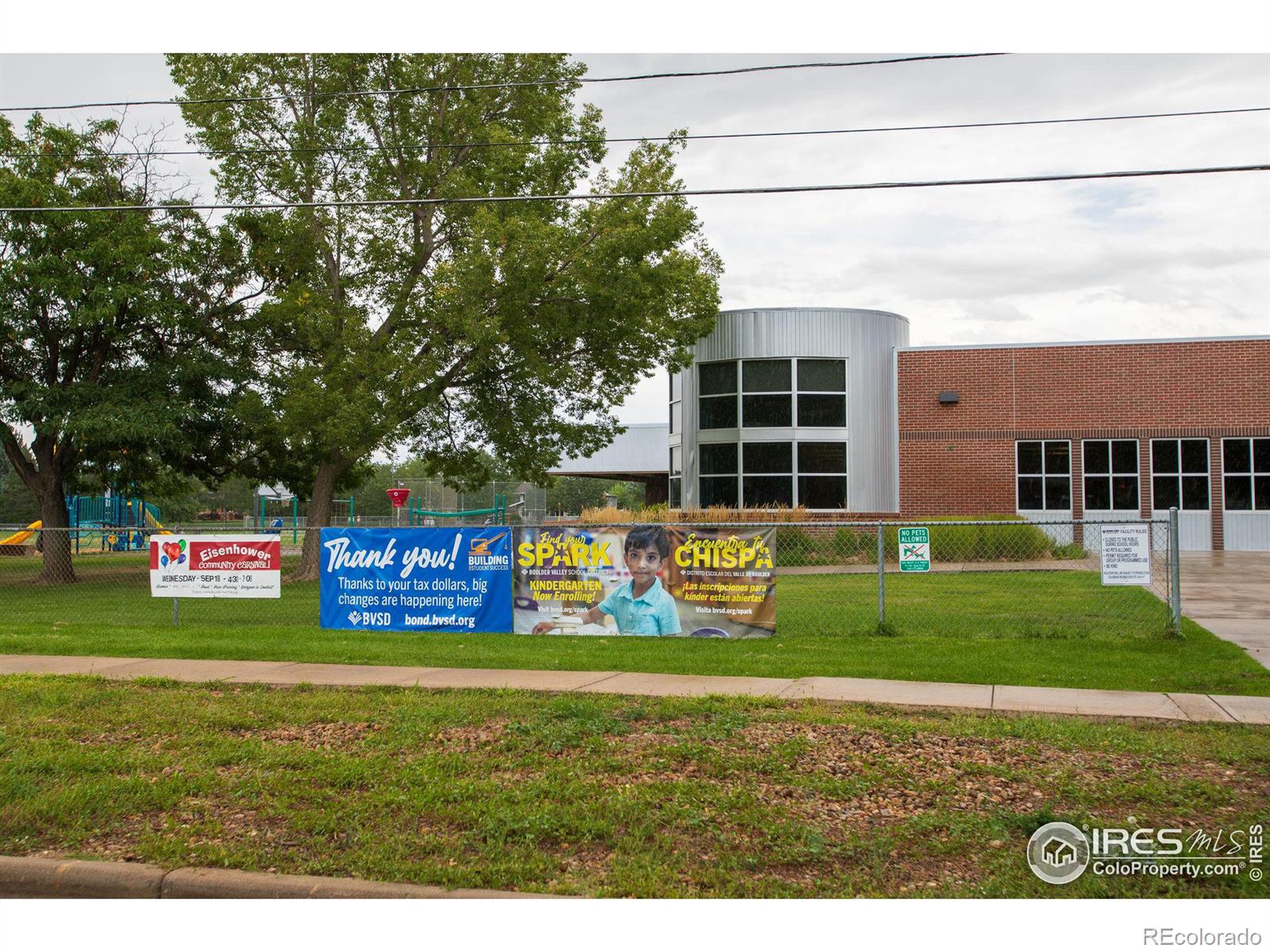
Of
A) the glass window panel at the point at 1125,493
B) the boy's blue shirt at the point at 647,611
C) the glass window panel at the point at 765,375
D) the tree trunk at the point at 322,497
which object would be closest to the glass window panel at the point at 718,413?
the glass window panel at the point at 765,375

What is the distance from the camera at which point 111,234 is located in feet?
76.8

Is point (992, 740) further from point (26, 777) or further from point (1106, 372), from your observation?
point (1106, 372)

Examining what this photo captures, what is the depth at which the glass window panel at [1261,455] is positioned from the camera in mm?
28812

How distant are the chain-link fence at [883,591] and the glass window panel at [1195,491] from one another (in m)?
1.21

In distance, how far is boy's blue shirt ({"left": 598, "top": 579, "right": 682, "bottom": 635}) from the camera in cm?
1293

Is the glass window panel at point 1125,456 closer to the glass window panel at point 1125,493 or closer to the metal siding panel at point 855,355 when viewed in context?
the glass window panel at point 1125,493

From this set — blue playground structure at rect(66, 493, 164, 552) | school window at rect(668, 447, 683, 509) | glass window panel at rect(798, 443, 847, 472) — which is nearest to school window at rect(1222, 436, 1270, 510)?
glass window panel at rect(798, 443, 847, 472)

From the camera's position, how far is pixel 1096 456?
29484mm

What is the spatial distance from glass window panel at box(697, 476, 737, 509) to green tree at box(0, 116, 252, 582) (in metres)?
13.1

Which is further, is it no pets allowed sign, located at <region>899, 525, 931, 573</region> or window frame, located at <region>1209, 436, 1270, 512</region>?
window frame, located at <region>1209, 436, 1270, 512</region>

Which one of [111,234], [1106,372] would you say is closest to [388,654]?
[111,234]

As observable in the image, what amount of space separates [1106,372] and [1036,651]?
20281 millimetres

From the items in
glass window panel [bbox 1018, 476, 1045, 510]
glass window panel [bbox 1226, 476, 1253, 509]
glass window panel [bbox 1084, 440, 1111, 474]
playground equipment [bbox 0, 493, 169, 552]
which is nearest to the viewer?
glass window panel [bbox 1226, 476, 1253, 509]

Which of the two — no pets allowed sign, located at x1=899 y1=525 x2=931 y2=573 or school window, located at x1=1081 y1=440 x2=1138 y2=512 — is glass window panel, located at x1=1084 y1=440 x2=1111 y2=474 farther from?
no pets allowed sign, located at x1=899 y1=525 x2=931 y2=573
